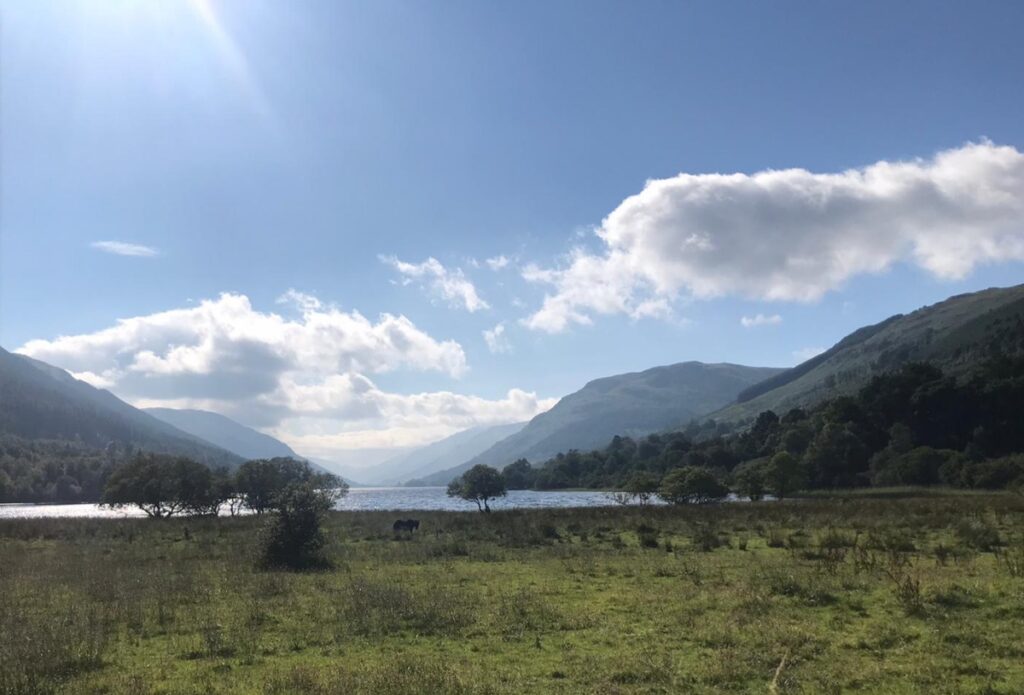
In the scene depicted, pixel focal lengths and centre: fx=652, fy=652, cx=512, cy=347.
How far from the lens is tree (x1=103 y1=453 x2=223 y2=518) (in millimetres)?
69125

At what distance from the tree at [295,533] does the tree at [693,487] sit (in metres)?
46.9

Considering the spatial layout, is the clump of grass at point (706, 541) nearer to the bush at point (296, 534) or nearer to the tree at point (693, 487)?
the bush at point (296, 534)

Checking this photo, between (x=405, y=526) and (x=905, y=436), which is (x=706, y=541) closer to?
(x=405, y=526)

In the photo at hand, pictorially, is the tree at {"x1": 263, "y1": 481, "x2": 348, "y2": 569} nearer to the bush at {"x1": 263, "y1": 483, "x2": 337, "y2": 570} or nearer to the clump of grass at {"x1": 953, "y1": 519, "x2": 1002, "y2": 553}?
the bush at {"x1": 263, "y1": 483, "x2": 337, "y2": 570}

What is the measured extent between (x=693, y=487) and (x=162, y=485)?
5588 centimetres

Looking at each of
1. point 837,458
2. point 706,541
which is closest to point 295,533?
point 706,541

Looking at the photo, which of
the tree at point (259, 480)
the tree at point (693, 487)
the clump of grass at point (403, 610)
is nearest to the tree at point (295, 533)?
the clump of grass at point (403, 610)

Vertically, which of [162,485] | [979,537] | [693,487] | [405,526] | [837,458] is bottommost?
[693,487]

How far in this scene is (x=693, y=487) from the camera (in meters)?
67.4

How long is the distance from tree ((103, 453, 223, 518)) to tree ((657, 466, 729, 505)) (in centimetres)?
5037

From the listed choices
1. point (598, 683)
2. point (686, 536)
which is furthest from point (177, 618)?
point (686, 536)

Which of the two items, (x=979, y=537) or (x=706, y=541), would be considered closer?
(x=979, y=537)

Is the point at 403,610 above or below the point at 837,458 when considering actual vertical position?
above

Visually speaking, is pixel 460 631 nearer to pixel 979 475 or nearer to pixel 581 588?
pixel 581 588
